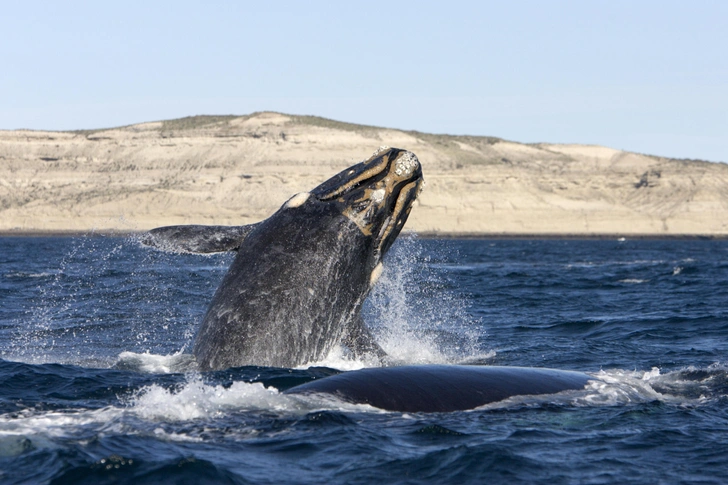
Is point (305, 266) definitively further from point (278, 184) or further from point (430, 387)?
point (278, 184)

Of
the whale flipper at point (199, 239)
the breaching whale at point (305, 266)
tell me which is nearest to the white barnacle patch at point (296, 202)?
the breaching whale at point (305, 266)

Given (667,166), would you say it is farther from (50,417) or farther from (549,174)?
(50,417)

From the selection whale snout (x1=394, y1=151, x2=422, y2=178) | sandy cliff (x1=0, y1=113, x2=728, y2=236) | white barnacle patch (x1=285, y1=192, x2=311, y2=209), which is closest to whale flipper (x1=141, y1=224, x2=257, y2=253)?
white barnacle patch (x1=285, y1=192, x2=311, y2=209)

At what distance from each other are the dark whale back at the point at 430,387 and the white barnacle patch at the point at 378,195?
2050mm

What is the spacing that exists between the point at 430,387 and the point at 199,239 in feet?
10.0

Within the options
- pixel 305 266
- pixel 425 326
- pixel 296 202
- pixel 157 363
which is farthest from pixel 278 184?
pixel 305 266

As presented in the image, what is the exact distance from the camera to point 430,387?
770cm

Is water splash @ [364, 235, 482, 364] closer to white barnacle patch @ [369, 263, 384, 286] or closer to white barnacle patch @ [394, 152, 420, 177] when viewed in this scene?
white barnacle patch @ [369, 263, 384, 286]

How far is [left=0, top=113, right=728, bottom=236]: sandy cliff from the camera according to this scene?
99.9m

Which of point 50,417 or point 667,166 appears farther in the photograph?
point 667,166

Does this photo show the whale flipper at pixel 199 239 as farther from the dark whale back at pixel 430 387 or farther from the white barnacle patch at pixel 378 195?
the dark whale back at pixel 430 387

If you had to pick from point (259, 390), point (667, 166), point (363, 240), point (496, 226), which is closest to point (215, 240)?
point (363, 240)

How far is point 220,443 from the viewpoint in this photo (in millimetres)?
6723

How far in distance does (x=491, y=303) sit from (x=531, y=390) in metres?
13.9
